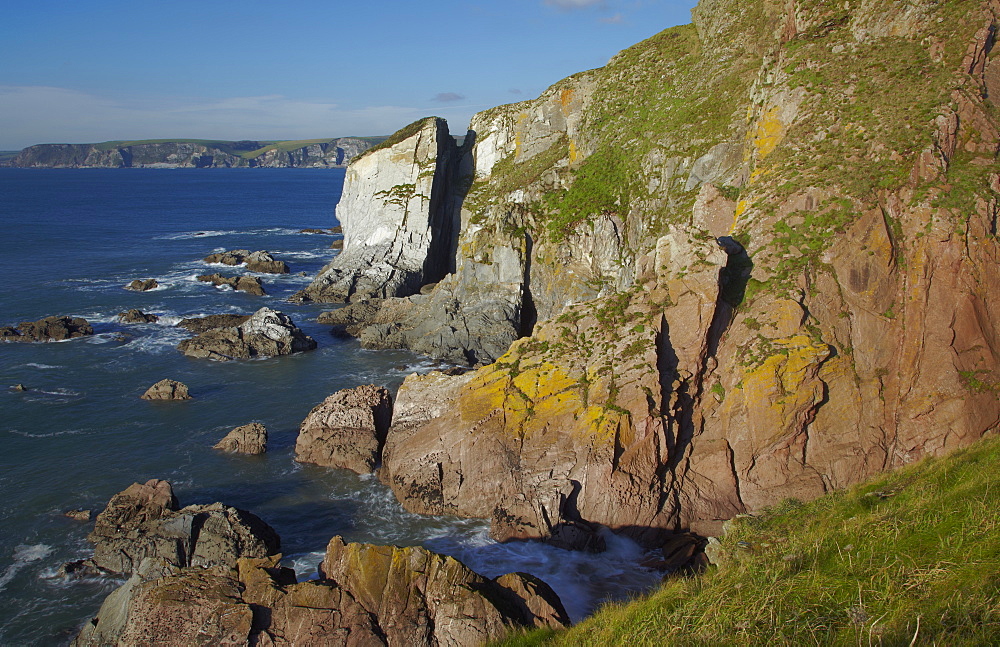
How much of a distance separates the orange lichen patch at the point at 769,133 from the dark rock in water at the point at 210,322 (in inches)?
1570

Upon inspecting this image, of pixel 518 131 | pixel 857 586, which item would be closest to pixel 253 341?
pixel 518 131

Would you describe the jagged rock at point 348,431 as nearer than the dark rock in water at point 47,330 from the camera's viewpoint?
Yes

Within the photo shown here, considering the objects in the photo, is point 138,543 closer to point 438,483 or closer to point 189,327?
point 438,483

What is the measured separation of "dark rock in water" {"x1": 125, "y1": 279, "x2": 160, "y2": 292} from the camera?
64750mm

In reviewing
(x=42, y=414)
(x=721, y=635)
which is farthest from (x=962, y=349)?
(x=42, y=414)

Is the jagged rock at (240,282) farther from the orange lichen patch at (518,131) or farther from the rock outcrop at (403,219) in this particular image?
the orange lichen patch at (518,131)

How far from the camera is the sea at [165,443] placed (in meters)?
22.1

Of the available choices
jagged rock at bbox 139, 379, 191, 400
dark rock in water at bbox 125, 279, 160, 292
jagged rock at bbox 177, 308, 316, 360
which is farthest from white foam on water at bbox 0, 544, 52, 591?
dark rock in water at bbox 125, 279, 160, 292

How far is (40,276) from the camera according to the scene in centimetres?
6912

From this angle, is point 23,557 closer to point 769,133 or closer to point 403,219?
point 769,133

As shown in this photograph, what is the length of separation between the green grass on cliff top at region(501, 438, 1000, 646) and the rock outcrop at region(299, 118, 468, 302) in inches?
1968

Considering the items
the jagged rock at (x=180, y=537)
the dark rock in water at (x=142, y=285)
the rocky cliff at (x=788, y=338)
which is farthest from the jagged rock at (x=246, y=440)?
the dark rock in water at (x=142, y=285)

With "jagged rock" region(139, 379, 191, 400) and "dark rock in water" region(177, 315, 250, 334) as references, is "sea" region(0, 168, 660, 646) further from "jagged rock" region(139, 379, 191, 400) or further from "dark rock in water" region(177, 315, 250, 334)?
"dark rock in water" region(177, 315, 250, 334)

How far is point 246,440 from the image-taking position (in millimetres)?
31656
